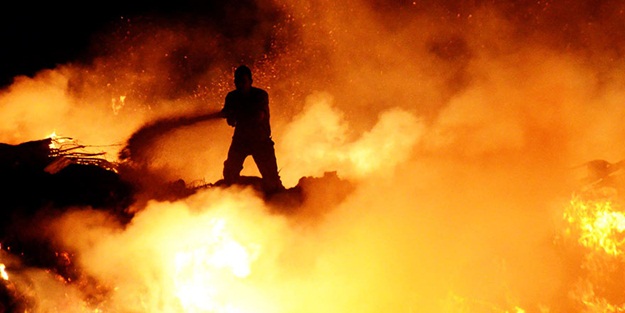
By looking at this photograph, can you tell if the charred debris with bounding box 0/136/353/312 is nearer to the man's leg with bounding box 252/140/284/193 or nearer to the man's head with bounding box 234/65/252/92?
the man's leg with bounding box 252/140/284/193

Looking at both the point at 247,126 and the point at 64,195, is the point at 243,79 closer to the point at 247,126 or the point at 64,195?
the point at 247,126

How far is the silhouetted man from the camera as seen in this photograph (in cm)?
529

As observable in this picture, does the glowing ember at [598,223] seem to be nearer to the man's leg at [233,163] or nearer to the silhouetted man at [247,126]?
the silhouetted man at [247,126]

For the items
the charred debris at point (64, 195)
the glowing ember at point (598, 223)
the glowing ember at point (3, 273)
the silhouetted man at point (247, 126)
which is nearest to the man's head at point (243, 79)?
the silhouetted man at point (247, 126)

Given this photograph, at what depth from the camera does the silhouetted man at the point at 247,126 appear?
5293 mm

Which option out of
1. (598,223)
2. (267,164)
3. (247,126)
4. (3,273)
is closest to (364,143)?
(267,164)

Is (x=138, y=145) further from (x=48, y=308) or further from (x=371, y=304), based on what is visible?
(x=371, y=304)

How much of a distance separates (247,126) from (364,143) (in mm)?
2725

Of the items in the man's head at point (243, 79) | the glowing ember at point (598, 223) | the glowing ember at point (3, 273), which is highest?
the man's head at point (243, 79)

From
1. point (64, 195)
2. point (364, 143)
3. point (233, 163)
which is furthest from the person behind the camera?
point (364, 143)

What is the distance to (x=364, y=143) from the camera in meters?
7.60

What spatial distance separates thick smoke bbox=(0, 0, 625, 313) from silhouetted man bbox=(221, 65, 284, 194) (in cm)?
48

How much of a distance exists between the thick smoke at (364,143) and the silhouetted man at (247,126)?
19.0 inches

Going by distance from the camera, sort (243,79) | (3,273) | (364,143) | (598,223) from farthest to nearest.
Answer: (364,143)
(598,223)
(243,79)
(3,273)
